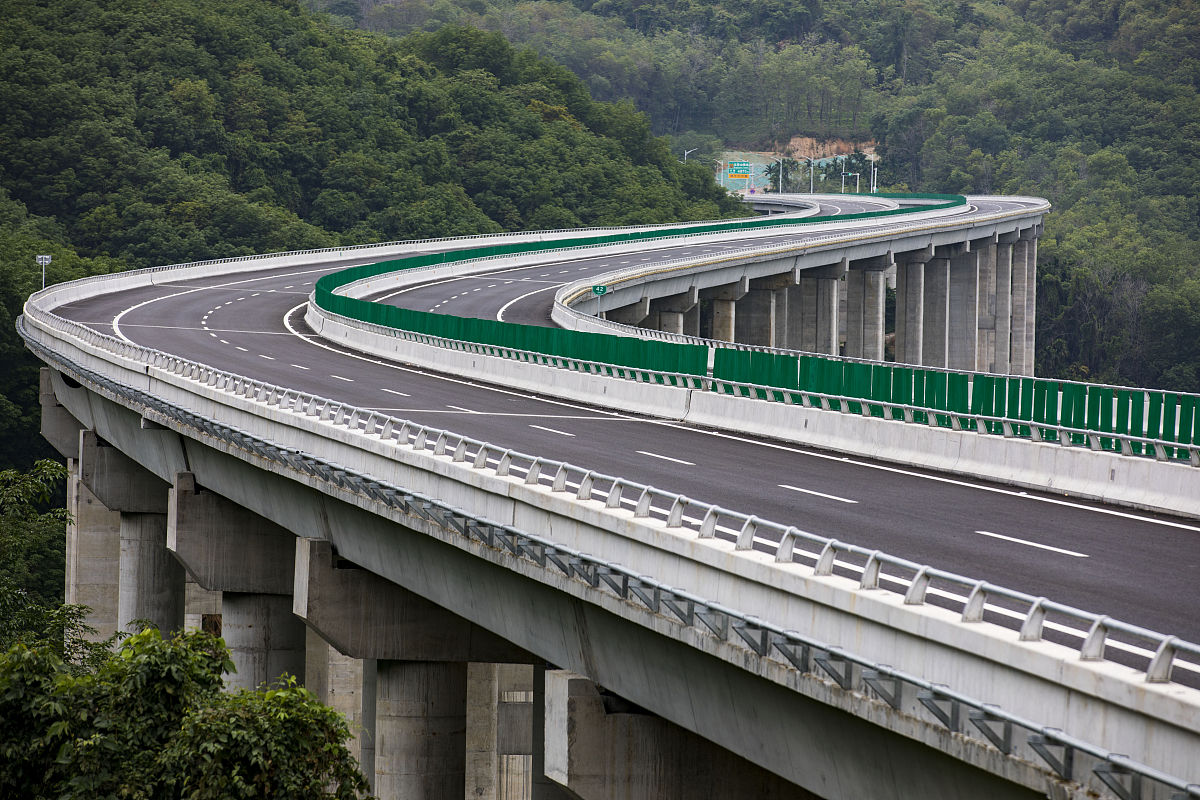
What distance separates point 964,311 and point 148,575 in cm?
9601

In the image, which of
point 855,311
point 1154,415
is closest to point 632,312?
point 855,311

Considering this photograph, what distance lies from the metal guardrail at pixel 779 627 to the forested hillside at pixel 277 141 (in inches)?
2744

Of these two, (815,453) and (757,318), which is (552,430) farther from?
(757,318)

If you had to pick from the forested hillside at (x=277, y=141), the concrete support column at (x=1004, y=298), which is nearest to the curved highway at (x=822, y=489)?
the forested hillside at (x=277, y=141)

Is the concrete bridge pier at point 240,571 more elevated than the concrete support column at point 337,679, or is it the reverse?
the concrete bridge pier at point 240,571

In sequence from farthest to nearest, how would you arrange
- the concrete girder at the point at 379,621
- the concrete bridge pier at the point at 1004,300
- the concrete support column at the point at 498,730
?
the concrete bridge pier at the point at 1004,300
the concrete support column at the point at 498,730
the concrete girder at the point at 379,621

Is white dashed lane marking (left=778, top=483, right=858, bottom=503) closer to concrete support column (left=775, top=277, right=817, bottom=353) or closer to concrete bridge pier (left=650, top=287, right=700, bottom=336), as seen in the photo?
concrete bridge pier (left=650, top=287, right=700, bottom=336)

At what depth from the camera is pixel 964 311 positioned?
445 feet

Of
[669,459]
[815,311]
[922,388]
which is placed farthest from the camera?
[815,311]

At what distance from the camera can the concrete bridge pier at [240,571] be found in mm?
40219

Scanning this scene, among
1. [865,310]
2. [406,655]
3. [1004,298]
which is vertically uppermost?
[1004,298]

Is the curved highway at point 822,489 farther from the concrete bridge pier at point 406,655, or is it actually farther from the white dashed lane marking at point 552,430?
the concrete bridge pier at point 406,655

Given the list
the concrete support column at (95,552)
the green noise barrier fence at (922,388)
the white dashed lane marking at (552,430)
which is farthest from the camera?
the concrete support column at (95,552)

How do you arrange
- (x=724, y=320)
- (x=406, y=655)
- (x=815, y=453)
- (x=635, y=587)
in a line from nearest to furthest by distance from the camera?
(x=635, y=587) → (x=406, y=655) → (x=815, y=453) → (x=724, y=320)
